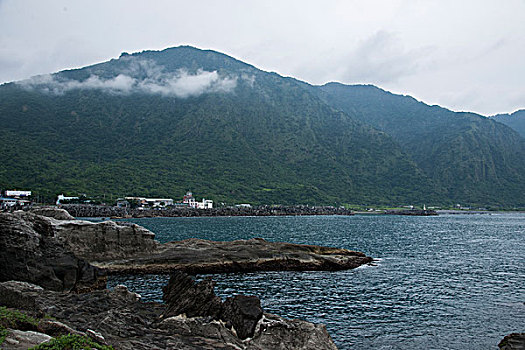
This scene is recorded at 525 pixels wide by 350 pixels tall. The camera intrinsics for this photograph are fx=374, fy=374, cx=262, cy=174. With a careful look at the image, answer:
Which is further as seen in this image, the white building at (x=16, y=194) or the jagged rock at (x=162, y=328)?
the white building at (x=16, y=194)

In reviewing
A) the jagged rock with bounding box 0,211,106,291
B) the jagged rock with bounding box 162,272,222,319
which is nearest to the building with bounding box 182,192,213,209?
the jagged rock with bounding box 0,211,106,291

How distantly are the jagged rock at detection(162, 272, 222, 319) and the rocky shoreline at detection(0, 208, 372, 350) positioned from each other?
2.9 inches

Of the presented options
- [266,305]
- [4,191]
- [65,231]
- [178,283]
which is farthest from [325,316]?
Result: [4,191]

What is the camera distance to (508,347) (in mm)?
19062

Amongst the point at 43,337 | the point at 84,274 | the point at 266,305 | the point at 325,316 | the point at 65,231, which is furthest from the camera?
the point at 65,231

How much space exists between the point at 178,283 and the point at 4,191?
160634 millimetres

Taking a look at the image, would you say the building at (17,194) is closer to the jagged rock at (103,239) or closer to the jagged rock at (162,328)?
the jagged rock at (103,239)

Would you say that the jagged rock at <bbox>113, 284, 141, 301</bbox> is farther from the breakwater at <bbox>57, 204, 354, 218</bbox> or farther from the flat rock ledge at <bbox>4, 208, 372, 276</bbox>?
the breakwater at <bbox>57, 204, 354, 218</bbox>

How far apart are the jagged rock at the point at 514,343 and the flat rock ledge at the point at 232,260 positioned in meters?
25.6

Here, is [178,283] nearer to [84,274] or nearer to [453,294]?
[84,274]

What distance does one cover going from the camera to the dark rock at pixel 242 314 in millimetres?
19656

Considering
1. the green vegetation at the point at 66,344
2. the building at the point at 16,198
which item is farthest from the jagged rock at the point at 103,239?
the building at the point at 16,198

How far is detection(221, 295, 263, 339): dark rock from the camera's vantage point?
19656mm

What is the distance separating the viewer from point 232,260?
45094 millimetres
